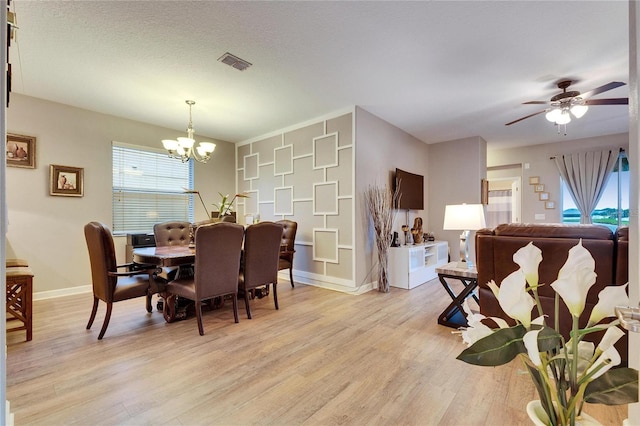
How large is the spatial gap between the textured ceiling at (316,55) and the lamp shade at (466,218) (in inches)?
56.9

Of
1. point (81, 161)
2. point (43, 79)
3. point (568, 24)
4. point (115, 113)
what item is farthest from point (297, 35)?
point (81, 161)

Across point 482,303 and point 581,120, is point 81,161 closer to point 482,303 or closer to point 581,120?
point 482,303

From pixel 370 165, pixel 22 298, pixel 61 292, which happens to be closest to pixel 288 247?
pixel 370 165

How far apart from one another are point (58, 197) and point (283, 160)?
3161mm

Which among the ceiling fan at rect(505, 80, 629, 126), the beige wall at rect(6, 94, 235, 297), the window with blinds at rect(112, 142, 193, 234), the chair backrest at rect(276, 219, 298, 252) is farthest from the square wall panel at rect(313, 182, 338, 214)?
the beige wall at rect(6, 94, 235, 297)

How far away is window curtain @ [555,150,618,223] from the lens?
516 cm

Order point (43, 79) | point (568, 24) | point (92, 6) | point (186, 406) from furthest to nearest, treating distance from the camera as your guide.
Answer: point (43, 79)
point (568, 24)
point (92, 6)
point (186, 406)

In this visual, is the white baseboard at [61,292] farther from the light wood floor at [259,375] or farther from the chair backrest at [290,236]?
the chair backrest at [290,236]

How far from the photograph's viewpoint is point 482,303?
91.7 inches

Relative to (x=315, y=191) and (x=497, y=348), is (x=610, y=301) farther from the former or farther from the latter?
(x=315, y=191)

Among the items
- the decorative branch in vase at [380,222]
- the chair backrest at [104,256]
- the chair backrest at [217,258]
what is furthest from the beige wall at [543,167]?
the chair backrest at [104,256]

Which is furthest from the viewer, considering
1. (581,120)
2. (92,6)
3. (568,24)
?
(581,120)

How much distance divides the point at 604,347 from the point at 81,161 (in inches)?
204

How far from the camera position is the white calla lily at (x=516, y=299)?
0.53 meters
